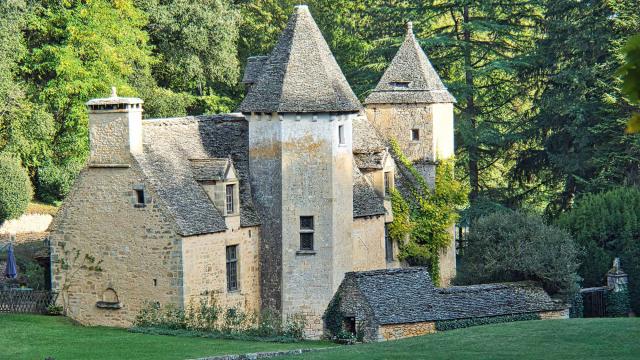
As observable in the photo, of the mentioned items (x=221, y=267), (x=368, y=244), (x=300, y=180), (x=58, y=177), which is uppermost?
(x=58, y=177)

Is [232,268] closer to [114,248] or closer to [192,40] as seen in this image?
[114,248]

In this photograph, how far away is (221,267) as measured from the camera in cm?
3356

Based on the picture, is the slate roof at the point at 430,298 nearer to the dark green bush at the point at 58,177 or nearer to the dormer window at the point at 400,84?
the dormer window at the point at 400,84

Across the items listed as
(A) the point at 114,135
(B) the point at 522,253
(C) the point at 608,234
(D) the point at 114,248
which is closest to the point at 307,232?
(D) the point at 114,248

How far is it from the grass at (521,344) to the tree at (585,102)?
19.5 metres

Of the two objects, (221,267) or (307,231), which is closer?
(221,267)

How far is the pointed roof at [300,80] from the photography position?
34.5 metres

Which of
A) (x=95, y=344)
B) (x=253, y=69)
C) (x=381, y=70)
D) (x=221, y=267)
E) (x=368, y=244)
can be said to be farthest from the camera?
(x=381, y=70)

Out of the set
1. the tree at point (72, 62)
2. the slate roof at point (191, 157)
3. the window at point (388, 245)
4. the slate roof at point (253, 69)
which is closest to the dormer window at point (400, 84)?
the slate roof at point (253, 69)

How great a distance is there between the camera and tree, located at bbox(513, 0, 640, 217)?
151 ft

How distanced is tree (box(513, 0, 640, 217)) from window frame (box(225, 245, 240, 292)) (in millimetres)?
17708

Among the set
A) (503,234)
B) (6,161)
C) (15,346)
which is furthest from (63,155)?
(15,346)

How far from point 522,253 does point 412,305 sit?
17.7ft

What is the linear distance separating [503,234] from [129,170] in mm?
12993
